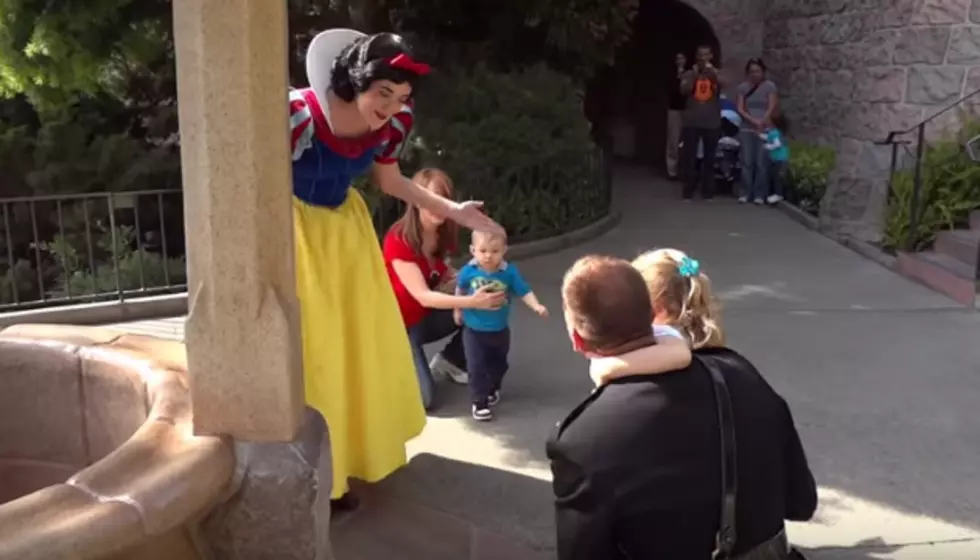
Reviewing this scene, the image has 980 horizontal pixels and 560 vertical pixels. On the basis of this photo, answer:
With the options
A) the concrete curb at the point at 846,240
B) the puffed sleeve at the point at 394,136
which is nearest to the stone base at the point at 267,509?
the puffed sleeve at the point at 394,136

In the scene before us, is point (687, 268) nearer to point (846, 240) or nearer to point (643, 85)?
point (846, 240)

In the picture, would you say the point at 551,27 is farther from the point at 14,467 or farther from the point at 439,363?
the point at 14,467

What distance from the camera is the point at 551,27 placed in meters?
9.95

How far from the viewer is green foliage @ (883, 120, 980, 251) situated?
8125mm

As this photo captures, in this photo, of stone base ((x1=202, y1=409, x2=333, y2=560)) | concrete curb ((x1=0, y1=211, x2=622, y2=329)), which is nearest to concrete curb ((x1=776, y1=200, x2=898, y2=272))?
concrete curb ((x1=0, y1=211, x2=622, y2=329))

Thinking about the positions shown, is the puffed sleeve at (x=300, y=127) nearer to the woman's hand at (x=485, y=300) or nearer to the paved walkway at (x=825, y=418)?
the woman's hand at (x=485, y=300)

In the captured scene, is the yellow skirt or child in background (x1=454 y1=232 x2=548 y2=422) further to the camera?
child in background (x1=454 y1=232 x2=548 y2=422)

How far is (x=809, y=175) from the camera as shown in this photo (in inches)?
435

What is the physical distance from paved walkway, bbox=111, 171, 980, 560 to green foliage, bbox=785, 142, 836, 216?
A: 257cm

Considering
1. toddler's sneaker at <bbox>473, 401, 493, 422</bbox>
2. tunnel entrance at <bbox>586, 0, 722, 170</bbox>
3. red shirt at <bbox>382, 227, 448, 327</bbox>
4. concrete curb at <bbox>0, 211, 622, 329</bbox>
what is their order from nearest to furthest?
red shirt at <bbox>382, 227, 448, 327</bbox> → toddler's sneaker at <bbox>473, 401, 493, 422</bbox> → concrete curb at <bbox>0, 211, 622, 329</bbox> → tunnel entrance at <bbox>586, 0, 722, 170</bbox>

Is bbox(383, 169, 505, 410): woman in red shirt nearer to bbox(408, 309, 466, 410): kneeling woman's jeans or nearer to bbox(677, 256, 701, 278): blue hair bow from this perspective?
bbox(408, 309, 466, 410): kneeling woman's jeans

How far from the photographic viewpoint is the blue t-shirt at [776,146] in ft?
37.4

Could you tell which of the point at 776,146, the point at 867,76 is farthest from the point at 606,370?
the point at 776,146

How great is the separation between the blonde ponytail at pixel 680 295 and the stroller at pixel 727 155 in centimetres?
963
